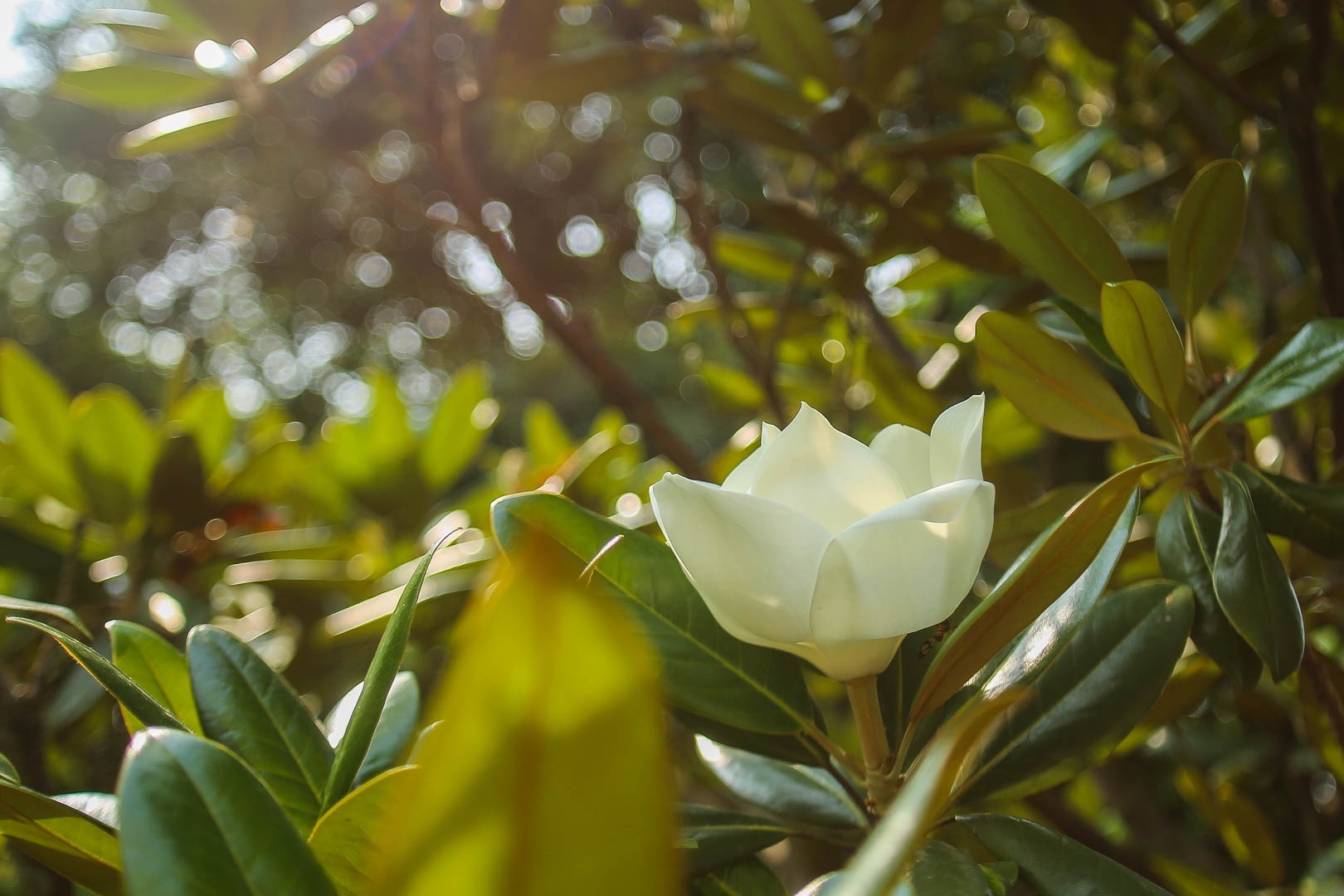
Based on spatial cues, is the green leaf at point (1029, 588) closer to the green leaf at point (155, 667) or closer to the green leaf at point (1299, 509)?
the green leaf at point (1299, 509)

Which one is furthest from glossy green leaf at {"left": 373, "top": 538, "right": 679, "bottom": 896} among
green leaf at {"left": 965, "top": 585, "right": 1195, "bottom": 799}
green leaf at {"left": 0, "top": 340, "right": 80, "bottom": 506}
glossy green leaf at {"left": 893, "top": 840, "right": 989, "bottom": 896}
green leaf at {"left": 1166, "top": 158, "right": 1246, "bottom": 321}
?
green leaf at {"left": 0, "top": 340, "right": 80, "bottom": 506}

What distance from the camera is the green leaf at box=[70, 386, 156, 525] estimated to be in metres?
1.02

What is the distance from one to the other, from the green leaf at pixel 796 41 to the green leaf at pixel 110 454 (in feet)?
2.53

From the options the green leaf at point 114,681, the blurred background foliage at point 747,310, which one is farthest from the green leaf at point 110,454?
the green leaf at point 114,681

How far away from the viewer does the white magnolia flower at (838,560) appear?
1.14 ft

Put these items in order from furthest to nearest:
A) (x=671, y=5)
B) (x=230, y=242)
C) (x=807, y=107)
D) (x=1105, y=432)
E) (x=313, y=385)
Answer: (x=313, y=385)
(x=230, y=242)
(x=671, y=5)
(x=807, y=107)
(x=1105, y=432)

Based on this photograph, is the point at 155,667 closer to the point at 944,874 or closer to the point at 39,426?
the point at 944,874

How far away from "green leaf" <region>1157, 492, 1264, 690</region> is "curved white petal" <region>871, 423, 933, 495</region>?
0.16 metres

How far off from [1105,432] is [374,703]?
0.43 meters

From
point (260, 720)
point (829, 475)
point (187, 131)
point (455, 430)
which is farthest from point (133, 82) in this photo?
point (829, 475)

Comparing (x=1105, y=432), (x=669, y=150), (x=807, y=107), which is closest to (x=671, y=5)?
(x=807, y=107)

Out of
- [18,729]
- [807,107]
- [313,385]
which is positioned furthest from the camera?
[313,385]

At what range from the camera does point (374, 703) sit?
1.13 ft

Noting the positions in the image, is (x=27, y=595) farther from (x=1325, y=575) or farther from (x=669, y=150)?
(x=669, y=150)
